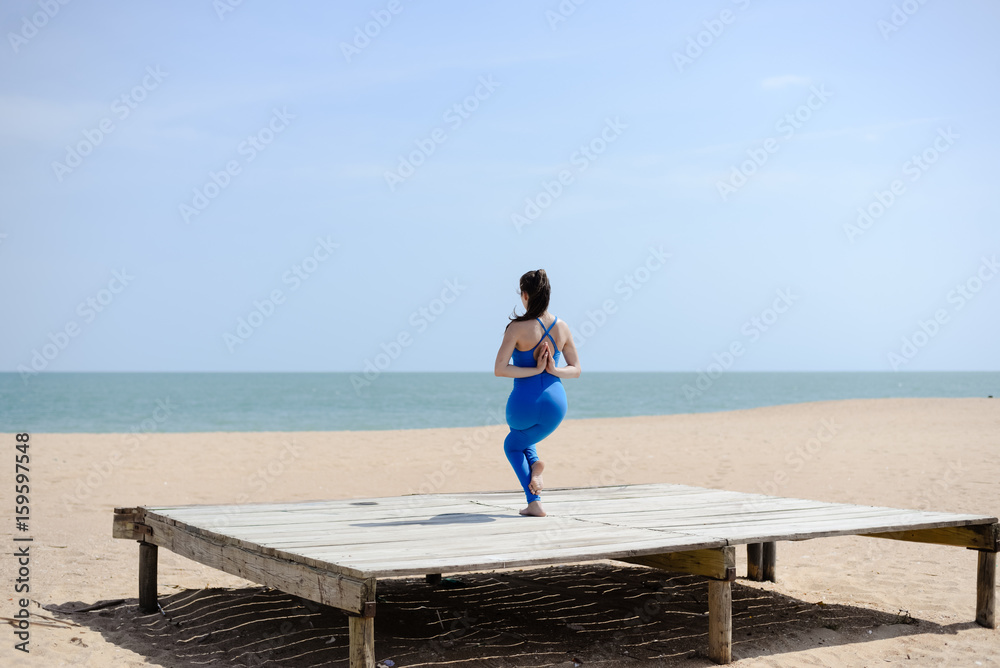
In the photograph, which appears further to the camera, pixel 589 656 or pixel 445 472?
pixel 445 472

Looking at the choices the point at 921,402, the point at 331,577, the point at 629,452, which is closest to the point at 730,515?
the point at 331,577

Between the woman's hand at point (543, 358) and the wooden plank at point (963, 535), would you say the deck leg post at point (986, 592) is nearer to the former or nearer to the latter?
the wooden plank at point (963, 535)

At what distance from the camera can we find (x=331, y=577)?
409 cm

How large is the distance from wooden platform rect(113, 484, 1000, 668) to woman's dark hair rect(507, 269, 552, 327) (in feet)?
4.57

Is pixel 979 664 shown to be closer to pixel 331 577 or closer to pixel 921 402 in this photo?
pixel 331 577

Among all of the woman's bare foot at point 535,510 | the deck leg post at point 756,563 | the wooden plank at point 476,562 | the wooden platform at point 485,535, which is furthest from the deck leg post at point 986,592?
the woman's bare foot at point 535,510

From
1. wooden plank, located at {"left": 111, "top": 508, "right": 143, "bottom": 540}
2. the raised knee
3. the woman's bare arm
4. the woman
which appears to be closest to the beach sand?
wooden plank, located at {"left": 111, "top": 508, "right": 143, "bottom": 540}

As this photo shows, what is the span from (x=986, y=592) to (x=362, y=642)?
4338 mm

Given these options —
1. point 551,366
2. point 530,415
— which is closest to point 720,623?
point 530,415

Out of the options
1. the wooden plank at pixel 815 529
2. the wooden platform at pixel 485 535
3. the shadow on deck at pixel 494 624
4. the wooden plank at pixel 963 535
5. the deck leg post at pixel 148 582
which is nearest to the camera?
the wooden platform at pixel 485 535

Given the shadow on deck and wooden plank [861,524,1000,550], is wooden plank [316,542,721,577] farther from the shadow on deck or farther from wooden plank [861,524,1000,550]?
wooden plank [861,524,1000,550]

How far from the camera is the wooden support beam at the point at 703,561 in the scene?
4.85 metres

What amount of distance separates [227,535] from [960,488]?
34.5ft

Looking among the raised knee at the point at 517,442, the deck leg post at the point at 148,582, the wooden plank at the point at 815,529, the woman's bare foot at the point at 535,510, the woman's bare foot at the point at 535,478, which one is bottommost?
the deck leg post at the point at 148,582
